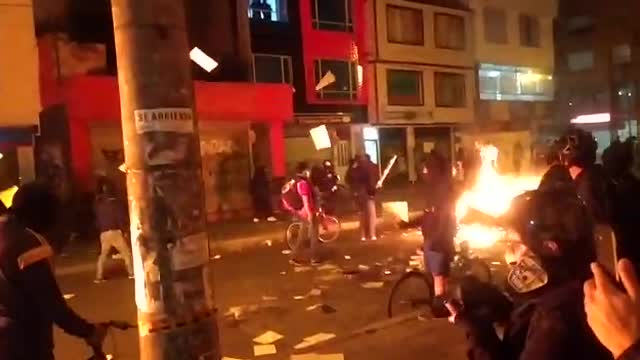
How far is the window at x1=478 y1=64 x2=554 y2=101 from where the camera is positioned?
4122 centimetres

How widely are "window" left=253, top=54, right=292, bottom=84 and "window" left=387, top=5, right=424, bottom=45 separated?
6.69 m

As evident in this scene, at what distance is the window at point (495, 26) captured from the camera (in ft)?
134

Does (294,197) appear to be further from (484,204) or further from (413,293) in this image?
(413,293)

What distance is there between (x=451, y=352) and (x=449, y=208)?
2108mm

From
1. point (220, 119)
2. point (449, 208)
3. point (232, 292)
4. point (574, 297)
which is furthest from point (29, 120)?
point (574, 297)

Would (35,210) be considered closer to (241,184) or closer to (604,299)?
(604,299)

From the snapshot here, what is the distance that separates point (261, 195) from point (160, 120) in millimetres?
20429

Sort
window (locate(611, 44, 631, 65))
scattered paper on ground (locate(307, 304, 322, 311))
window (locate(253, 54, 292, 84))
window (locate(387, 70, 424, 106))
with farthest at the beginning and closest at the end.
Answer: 1. window (locate(611, 44, 631, 65))
2. window (locate(387, 70, 424, 106))
3. window (locate(253, 54, 292, 84))
4. scattered paper on ground (locate(307, 304, 322, 311))

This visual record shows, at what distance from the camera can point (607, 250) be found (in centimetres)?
208

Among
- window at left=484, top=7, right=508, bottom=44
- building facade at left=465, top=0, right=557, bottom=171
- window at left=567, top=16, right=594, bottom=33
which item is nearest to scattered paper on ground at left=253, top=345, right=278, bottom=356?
building facade at left=465, top=0, right=557, bottom=171

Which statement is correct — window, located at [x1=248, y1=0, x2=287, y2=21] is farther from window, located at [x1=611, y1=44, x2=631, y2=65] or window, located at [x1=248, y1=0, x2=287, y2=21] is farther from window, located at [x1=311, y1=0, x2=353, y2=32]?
window, located at [x1=611, y1=44, x2=631, y2=65]

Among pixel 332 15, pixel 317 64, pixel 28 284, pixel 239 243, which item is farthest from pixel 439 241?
pixel 332 15

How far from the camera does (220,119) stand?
2325 centimetres

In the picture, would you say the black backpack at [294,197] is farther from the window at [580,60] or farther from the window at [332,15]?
the window at [580,60]
